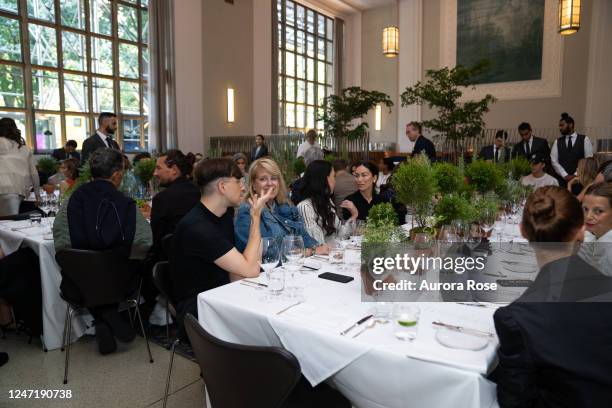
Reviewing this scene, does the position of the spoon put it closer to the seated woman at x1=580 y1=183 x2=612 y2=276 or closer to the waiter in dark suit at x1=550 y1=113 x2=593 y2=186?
the seated woman at x1=580 y1=183 x2=612 y2=276

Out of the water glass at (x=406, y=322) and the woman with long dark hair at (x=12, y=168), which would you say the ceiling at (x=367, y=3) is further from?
the water glass at (x=406, y=322)

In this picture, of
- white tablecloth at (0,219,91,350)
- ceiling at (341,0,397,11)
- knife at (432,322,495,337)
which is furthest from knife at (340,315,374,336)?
ceiling at (341,0,397,11)

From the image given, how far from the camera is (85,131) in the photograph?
996 cm

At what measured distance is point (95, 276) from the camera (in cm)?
289

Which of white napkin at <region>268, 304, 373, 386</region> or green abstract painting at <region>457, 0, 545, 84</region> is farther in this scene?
green abstract painting at <region>457, 0, 545, 84</region>

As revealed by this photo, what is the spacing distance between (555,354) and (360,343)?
1.80 feet

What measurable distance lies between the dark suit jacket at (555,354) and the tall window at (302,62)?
13.8 metres

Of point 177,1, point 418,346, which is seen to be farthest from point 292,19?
point 418,346

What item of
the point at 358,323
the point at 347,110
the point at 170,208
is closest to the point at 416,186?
the point at 358,323

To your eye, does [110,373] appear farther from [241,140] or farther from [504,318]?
[241,140]

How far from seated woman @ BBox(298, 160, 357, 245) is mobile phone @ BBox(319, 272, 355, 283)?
1.12 m

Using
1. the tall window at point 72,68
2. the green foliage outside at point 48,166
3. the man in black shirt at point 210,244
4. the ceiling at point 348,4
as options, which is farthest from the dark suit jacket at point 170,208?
the ceiling at point 348,4

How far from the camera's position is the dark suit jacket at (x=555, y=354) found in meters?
1.18

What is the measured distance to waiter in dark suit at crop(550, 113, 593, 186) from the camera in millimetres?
7199
